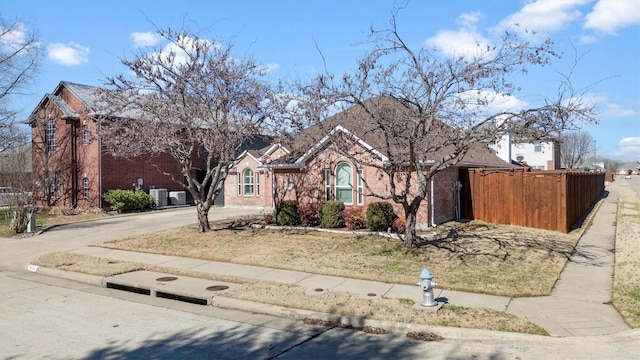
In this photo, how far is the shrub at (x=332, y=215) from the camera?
16.4 metres

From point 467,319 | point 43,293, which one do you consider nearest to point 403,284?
point 467,319

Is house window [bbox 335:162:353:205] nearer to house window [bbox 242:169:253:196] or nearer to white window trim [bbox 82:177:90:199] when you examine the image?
house window [bbox 242:169:253:196]

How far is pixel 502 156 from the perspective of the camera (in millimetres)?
31547

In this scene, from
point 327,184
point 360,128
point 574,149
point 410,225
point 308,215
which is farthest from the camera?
point 574,149

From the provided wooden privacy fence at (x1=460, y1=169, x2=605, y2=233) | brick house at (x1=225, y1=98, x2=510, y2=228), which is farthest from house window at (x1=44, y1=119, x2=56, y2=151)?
wooden privacy fence at (x1=460, y1=169, x2=605, y2=233)

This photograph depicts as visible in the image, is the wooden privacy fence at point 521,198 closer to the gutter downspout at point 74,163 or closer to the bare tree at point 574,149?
the gutter downspout at point 74,163

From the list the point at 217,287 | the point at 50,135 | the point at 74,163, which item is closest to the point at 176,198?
the point at 74,163

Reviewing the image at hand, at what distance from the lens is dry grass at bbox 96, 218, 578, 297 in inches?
379

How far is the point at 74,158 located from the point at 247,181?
10.2 meters

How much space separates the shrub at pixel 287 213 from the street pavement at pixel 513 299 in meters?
5.41

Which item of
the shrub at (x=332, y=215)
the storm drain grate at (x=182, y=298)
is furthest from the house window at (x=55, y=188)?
the storm drain grate at (x=182, y=298)

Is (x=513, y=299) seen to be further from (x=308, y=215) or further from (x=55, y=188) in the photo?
(x=55, y=188)

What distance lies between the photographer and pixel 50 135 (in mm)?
28688

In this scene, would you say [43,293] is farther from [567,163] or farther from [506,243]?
[567,163]
